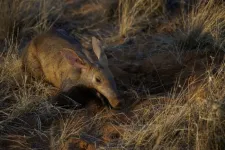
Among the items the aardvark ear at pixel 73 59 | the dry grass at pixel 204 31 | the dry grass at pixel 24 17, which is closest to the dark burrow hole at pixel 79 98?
the aardvark ear at pixel 73 59

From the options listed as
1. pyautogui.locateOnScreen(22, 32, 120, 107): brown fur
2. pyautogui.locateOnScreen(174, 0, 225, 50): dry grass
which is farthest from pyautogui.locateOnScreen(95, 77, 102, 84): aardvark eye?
pyautogui.locateOnScreen(174, 0, 225, 50): dry grass

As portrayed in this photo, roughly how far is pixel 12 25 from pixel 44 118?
2.89m

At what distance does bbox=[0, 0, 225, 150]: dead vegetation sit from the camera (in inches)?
185

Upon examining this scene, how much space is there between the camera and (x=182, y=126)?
4.68 metres

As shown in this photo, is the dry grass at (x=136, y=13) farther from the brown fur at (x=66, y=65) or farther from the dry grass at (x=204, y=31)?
the brown fur at (x=66, y=65)

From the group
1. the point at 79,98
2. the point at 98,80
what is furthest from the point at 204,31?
the point at 79,98

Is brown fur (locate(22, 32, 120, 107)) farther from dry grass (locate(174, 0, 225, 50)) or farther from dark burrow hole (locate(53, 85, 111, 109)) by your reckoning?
dry grass (locate(174, 0, 225, 50))

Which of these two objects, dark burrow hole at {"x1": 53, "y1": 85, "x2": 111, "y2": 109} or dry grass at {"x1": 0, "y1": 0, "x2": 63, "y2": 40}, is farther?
dry grass at {"x1": 0, "y1": 0, "x2": 63, "y2": 40}

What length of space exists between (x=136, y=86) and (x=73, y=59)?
0.82m

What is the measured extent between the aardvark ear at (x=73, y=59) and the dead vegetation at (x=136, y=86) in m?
0.37

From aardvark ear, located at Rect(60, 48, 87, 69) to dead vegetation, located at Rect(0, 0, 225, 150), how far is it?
37 cm

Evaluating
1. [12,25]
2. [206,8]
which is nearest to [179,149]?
[206,8]

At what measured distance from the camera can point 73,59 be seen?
6.25 meters

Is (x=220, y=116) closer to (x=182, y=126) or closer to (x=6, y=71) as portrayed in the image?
(x=182, y=126)
